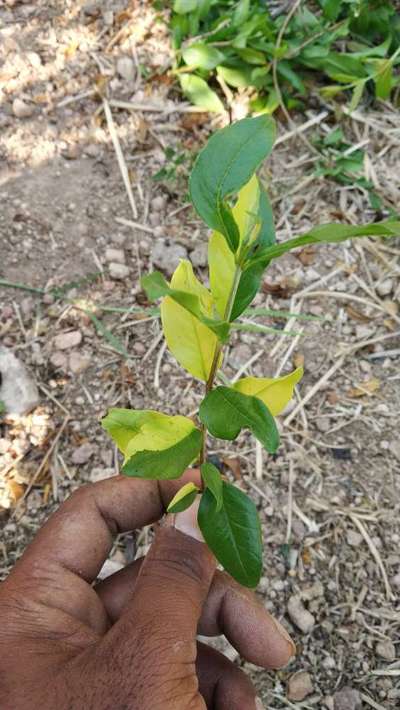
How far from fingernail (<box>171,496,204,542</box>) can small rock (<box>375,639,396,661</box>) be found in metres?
0.70

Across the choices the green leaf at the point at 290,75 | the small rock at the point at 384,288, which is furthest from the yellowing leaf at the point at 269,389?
the green leaf at the point at 290,75

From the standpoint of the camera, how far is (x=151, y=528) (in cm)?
178

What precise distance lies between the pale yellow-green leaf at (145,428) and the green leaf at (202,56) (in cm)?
150

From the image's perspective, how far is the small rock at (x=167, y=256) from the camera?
2012 millimetres

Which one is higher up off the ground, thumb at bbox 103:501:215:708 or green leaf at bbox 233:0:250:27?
green leaf at bbox 233:0:250:27

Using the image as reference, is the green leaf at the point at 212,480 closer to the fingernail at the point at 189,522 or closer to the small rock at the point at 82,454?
the fingernail at the point at 189,522

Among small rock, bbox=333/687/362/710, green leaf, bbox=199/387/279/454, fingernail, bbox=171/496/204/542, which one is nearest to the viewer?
green leaf, bbox=199/387/279/454

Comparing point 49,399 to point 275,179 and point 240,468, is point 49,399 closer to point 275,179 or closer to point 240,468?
point 240,468

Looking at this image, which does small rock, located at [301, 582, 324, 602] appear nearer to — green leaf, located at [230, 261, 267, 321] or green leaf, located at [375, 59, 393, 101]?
green leaf, located at [230, 261, 267, 321]

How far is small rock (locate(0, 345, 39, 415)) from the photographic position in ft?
6.09

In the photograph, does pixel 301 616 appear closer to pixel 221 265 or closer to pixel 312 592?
pixel 312 592

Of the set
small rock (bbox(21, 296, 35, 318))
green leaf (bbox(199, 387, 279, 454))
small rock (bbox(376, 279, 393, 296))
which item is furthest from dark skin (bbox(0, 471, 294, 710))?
small rock (bbox(376, 279, 393, 296))

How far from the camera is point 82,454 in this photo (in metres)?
1.83

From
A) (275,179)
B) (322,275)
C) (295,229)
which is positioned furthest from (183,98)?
(322,275)
